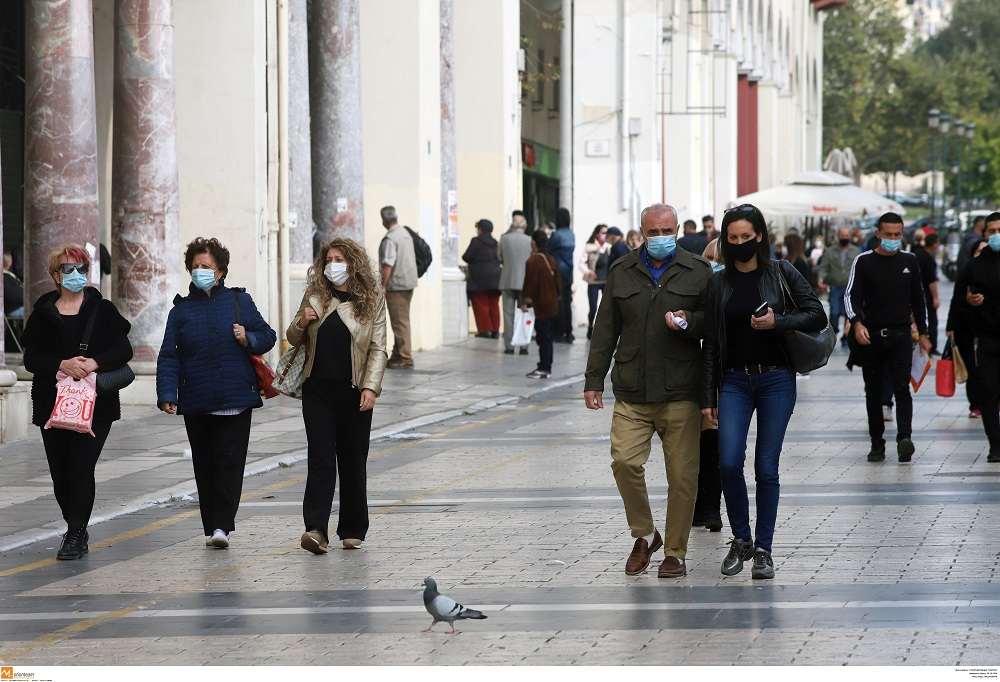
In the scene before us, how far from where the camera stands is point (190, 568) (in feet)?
29.7

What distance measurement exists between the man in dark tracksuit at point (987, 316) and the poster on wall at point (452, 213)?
14.3 m

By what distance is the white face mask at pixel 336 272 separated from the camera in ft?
31.0

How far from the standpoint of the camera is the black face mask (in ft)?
27.2

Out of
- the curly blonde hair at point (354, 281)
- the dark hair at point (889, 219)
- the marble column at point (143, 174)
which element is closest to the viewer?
the curly blonde hair at point (354, 281)

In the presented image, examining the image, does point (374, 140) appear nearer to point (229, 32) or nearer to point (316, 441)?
point (229, 32)

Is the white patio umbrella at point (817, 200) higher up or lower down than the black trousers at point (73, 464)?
higher up

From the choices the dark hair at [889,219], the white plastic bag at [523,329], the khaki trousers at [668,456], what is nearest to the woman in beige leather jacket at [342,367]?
the khaki trousers at [668,456]

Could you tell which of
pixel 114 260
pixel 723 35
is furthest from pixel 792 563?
pixel 723 35

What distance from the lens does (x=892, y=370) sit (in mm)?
13188

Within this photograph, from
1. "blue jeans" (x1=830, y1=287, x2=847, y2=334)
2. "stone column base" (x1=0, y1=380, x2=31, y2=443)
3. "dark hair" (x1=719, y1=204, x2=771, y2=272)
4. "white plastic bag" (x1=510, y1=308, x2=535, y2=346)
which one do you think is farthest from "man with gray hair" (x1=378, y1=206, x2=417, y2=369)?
"dark hair" (x1=719, y1=204, x2=771, y2=272)

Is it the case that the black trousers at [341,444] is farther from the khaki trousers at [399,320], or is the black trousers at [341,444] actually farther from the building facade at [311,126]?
the khaki trousers at [399,320]

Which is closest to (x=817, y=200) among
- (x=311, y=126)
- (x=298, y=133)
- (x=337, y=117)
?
(x=311, y=126)

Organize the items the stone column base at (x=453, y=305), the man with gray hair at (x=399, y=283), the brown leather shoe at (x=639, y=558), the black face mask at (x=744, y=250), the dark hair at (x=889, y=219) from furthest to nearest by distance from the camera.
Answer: the stone column base at (x=453, y=305) < the man with gray hair at (x=399, y=283) < the dark hair at (x=889, y=219) < the brown leather shoe at (x=639, y=558) < the black face mask at (x=744, y=250)

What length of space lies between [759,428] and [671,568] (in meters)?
0.75
